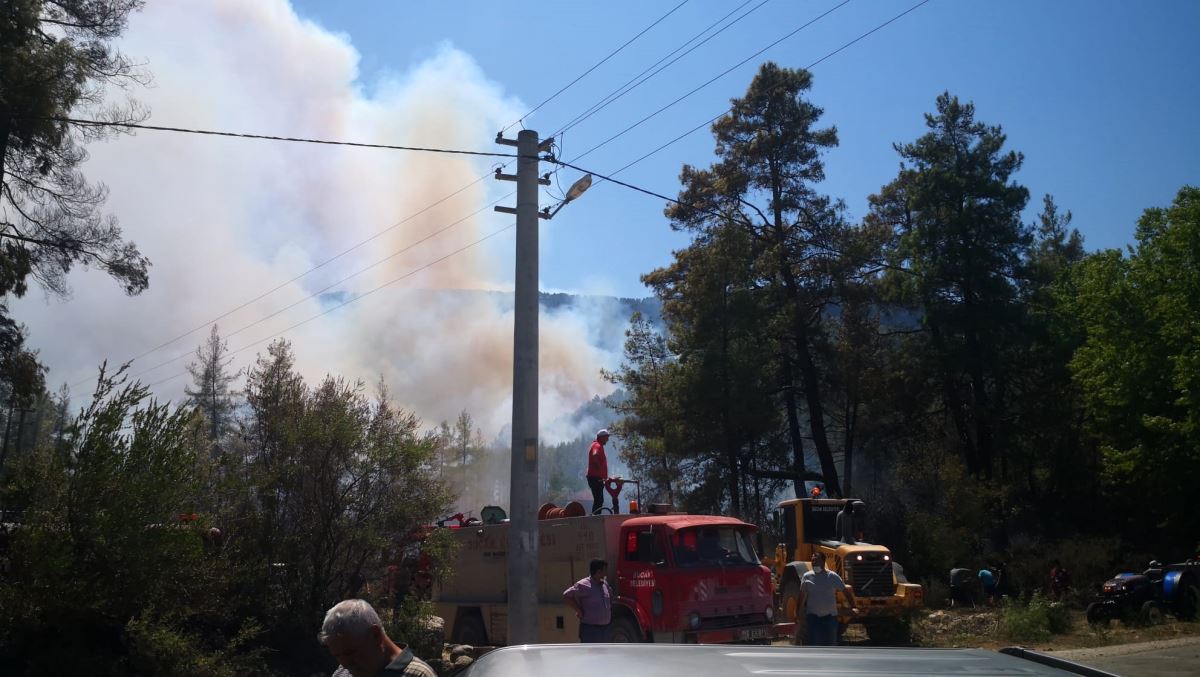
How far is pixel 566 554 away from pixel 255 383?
5535mm

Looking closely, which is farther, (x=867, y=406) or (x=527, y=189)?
(x=867, y=406)

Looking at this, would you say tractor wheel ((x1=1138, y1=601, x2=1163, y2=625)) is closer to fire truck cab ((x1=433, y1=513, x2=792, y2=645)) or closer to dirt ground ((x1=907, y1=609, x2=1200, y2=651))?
dirt ground ((x1=907, y1=609, x2=1200, y2=651))

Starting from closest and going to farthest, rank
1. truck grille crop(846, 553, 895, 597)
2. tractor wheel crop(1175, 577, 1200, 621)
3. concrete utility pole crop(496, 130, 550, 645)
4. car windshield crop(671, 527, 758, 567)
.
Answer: concrete utility pole crop(496, 130, 550, 645) → car windshield crop(671, 527, 758, 567) → truck grille crop(846, 553, 895, 597) → tractor wheel crop(1175, 577, 1200, 621)

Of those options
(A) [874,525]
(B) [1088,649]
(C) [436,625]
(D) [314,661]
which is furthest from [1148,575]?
(D) [314,661]

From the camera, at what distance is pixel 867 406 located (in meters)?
41.5

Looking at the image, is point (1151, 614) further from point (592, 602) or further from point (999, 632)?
point (592, 602)

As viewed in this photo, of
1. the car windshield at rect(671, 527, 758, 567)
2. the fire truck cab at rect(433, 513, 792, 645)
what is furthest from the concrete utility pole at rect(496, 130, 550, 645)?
the car windshield at rect(671, 527, 758, 567)

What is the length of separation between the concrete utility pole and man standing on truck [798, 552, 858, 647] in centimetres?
403

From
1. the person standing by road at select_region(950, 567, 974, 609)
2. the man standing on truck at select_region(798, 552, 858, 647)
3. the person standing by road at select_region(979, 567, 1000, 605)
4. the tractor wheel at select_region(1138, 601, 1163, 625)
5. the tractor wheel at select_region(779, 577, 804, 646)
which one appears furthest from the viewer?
the person standing by road at select_region(950, 567, 974, 609)

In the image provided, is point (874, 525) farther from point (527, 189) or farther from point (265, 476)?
point (265, 476)

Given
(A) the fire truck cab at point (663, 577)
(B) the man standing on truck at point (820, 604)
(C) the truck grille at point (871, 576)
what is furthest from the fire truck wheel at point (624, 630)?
(C) the truck grille at point (871, 576)

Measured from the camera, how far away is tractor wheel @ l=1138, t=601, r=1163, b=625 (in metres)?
20.0

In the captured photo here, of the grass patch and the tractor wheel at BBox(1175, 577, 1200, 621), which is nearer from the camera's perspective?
the grass patch

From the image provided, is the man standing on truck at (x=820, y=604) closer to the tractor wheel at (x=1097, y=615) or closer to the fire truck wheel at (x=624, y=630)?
the fire truck wheel at (x=624, y=630)
